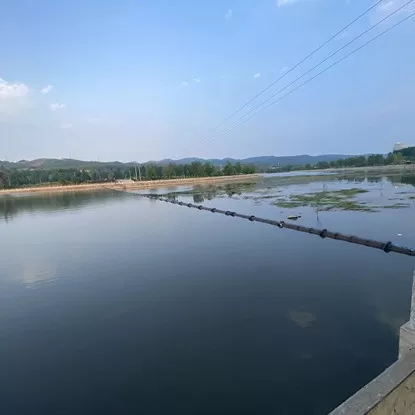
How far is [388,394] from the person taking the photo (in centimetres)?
258

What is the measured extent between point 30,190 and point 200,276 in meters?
64.1

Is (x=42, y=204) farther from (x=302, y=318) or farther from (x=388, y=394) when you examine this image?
(x=388, y=394)

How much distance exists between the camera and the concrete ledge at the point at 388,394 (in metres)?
2.49

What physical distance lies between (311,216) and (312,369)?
1386cm

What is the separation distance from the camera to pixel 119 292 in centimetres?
871

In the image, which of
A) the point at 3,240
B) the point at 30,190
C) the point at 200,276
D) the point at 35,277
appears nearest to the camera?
the point at 200,276

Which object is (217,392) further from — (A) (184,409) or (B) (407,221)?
(B) (407,221)

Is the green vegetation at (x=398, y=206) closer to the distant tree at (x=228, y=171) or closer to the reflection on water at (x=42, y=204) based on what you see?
the reflection on water at (x=42, y=204)

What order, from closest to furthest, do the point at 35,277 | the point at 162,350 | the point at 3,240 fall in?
1. the point at 162,350
2. the point at 35,277
3. the point at 3,240

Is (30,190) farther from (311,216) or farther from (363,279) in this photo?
(363,279)

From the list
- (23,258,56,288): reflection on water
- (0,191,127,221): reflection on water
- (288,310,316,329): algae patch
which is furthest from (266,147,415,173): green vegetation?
(23,258,56,288): reflection on water

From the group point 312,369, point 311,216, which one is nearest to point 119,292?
point 312,369

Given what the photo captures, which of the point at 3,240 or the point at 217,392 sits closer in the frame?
the point at 217,392

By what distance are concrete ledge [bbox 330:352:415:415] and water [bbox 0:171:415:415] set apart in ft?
6.04
